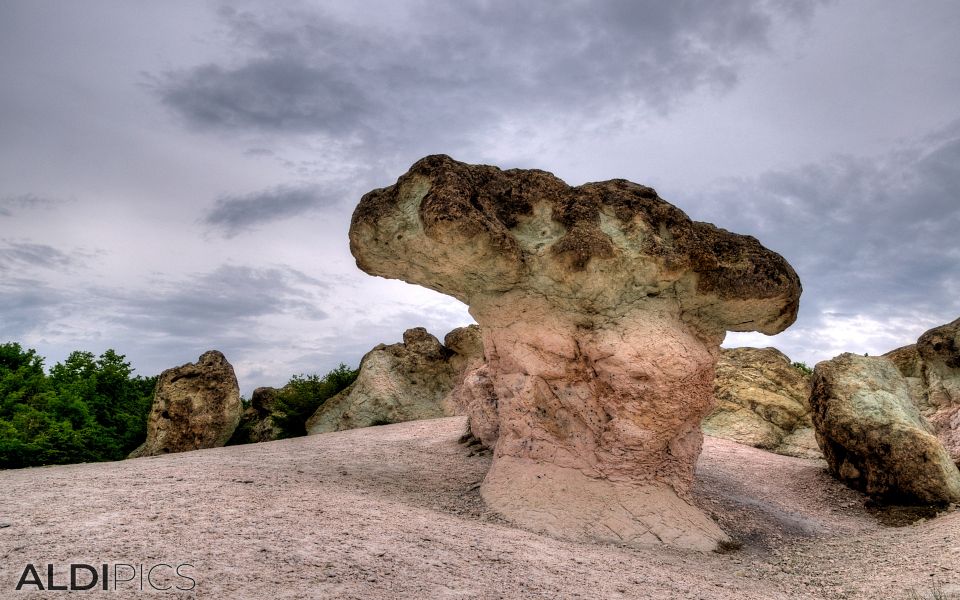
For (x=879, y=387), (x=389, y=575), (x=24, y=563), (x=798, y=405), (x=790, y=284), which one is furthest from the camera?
(x=798, y=405)

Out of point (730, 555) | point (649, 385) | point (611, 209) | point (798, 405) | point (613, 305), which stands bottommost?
point (730, 555)

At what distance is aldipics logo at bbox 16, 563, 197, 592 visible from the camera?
11.4 ft

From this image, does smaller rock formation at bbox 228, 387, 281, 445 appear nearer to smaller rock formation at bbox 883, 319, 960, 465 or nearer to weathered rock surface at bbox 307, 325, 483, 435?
weathered rock surface at bbox 307, 325, 483, 435

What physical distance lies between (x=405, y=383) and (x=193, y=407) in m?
5.84

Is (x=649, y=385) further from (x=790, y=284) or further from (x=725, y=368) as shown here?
(x=725, y=368)

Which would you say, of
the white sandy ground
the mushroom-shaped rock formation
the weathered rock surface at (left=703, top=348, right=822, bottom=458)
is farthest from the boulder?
the mushroom-shaped rock formation

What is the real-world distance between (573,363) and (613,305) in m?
0.90

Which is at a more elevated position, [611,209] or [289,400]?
[611,209]

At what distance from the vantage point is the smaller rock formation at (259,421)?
1566cm

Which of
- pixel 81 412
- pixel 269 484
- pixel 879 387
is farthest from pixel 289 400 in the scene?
pixel 879 387

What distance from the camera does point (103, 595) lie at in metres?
3.36

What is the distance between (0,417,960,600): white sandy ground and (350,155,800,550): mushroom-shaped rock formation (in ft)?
2.81

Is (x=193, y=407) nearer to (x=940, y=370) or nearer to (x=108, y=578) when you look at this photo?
(x=108, y=578)

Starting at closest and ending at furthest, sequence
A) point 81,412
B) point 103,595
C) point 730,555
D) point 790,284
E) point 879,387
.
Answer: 1. point 103,595
2. point 730,555
3. point 790,284
4. point 879,387
5. point 81,412
